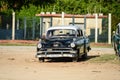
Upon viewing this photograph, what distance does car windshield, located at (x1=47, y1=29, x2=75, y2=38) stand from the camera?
23375 millimetres

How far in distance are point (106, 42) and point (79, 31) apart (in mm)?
18835

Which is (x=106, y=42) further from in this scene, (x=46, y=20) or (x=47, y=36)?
(x=47, y=36)

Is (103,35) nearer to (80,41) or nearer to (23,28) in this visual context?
(23,28)

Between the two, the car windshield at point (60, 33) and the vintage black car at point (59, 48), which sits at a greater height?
the car windshield at point (60, 33)

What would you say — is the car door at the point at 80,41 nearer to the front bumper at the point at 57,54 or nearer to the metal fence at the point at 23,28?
the front bumper at the point at 57,54

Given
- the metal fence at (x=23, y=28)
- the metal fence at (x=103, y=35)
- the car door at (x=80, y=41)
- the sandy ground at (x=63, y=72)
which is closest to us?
the sandy ground at (x=63, y=72)

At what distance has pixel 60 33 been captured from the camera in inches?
939

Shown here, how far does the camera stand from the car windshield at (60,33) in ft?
76.7

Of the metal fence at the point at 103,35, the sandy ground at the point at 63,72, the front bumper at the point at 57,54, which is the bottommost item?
the sandy ground at the point at 63,72

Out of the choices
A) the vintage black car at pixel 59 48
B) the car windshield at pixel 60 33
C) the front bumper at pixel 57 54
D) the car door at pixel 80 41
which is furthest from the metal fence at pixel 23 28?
the front bumper at pixel 57 54

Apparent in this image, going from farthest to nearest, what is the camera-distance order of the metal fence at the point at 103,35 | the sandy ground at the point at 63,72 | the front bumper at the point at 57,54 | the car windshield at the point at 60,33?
the metal fence at the point at 103,35, the car windshield at the point at 60,33, the front bumper at the point at 57,54, the sandy ground at the point at 63,72

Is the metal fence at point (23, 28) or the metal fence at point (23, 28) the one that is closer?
the metal fence at point (23, 28)

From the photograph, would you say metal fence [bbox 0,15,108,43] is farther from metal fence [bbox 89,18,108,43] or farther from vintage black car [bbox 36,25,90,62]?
vintage black car [bbox 36,25,90,62]

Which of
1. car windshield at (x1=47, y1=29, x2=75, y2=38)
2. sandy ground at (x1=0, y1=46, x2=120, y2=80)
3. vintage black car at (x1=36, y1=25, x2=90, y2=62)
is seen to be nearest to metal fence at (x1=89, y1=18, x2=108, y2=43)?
car windshield at (x1=47, y1=29, x2=75, y2=38)
